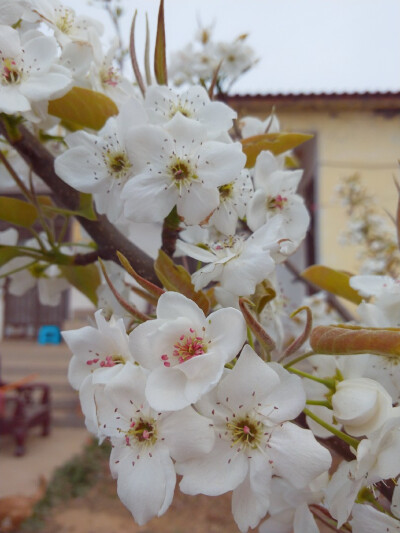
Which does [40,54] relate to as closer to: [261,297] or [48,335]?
[261,297]

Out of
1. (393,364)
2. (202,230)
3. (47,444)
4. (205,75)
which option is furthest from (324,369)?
(47,444)

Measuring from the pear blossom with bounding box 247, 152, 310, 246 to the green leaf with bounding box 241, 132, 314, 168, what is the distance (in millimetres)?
21

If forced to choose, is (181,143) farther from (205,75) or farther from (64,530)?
(64,530)

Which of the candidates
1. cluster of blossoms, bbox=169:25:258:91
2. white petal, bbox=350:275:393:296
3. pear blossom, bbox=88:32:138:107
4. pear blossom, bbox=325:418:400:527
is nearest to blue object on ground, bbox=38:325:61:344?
cluster of blossoms, bbox=169:25:258:91

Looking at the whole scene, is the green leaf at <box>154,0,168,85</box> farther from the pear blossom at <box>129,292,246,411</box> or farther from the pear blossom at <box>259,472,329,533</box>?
the pear blossom at <box>259,472,329,533</box>

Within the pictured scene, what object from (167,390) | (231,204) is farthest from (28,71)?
(167,390)

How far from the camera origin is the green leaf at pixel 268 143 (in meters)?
0.59

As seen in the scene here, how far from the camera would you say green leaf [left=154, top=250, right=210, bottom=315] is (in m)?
0.47

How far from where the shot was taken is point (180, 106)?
0.53 meters

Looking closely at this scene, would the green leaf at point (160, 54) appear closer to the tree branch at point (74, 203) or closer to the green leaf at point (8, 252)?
the tree branch at point (74, 203)

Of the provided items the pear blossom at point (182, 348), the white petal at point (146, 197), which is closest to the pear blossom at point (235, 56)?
the white petal at point (146, 197)

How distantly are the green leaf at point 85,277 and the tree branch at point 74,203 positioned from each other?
9cm

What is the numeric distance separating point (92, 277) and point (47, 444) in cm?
414

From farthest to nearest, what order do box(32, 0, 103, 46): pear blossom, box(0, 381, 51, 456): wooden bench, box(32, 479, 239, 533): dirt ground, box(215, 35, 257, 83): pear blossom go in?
box(0, 381, 51, 456): wooden bench, box(32, 479, 239, 533): dirt ground, box(215, 35, 257, 83): pear blossom, box(32, 0, 103, 46): pear blossom
